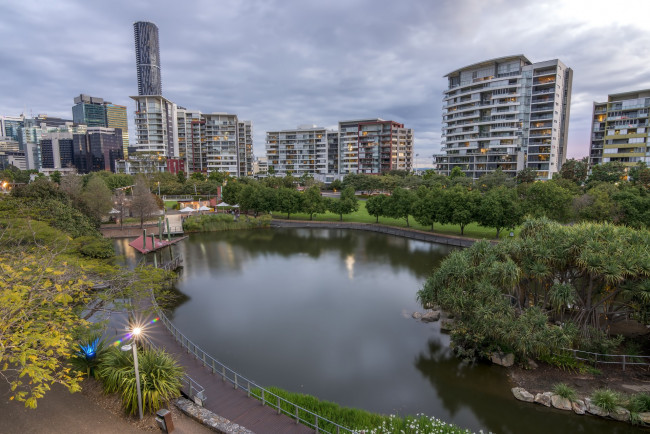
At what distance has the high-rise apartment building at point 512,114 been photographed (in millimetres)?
80062

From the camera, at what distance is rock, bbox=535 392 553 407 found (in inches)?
544

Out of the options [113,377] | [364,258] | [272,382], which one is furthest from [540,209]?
[113,377]

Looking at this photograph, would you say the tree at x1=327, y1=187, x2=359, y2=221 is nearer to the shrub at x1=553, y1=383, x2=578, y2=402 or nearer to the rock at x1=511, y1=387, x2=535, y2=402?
the rock at x1=511, y1=387, x2=535, y2=402

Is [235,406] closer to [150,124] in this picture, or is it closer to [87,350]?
[87,350]

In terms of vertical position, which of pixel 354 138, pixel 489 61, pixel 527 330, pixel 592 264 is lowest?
pixel 527 330

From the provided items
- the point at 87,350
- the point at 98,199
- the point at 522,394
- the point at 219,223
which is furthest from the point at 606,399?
the point at 98,199

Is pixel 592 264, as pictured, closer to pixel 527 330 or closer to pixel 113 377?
pixel 527 330

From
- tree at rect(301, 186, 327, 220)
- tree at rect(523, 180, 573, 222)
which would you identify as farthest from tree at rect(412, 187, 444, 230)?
tree at rect(301, 186, 327, 220)

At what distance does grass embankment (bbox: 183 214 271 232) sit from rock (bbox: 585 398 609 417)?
42.3m

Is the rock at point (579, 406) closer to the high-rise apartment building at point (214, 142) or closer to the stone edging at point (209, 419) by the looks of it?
the stone edging at point (209, 419)

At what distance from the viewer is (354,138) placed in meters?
118

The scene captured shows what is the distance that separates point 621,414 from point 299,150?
118 metres

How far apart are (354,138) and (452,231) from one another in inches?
3119

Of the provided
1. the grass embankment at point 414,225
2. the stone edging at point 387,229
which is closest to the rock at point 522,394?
the stone edging at point 387,229
